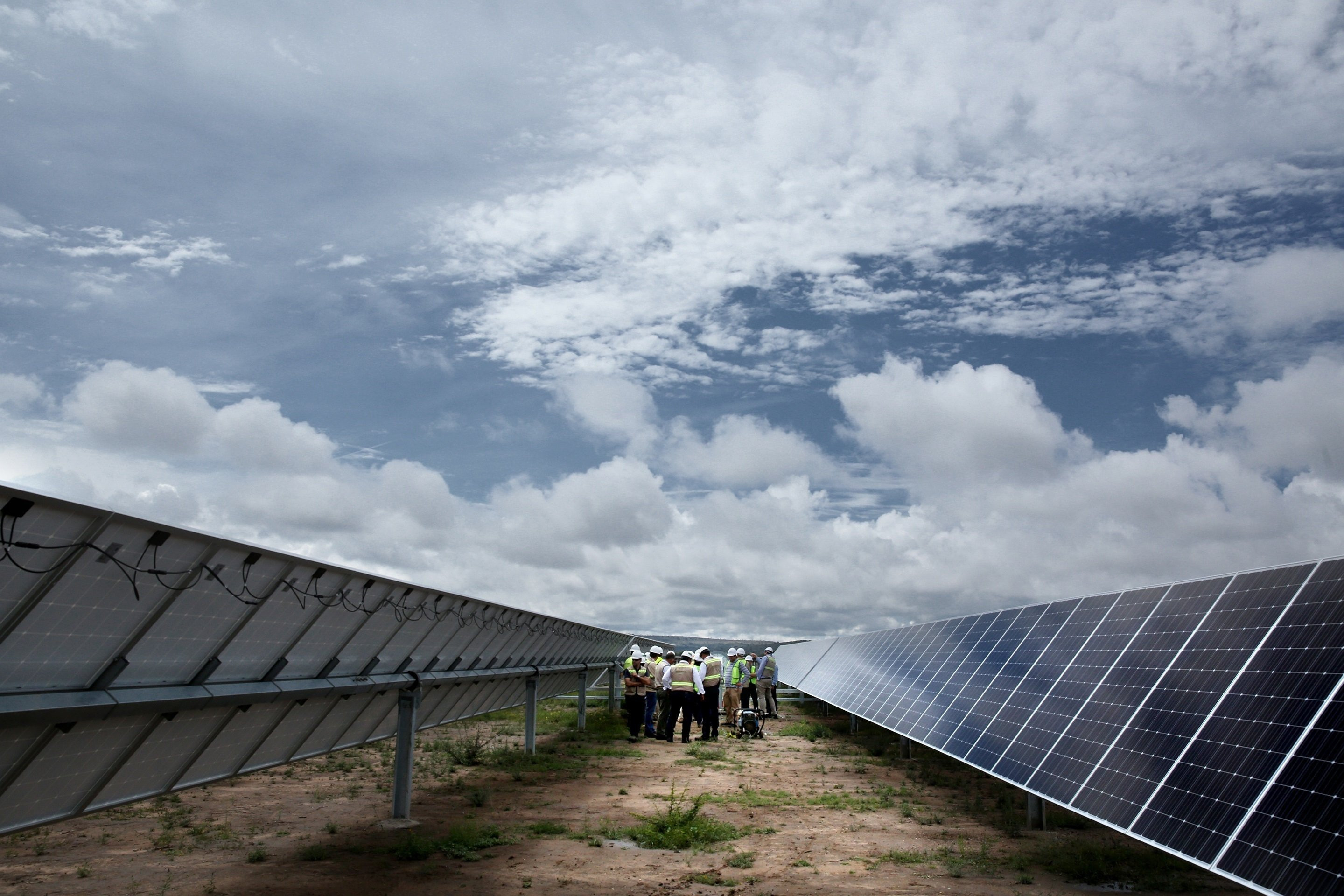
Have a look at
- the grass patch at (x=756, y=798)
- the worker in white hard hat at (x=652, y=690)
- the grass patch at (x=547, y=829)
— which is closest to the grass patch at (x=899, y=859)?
the grass patch at (x=756, y=798)

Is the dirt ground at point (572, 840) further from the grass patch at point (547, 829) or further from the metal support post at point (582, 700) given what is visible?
the metal support post at point (582, 700)

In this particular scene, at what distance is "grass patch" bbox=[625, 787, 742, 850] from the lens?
12234 millimetres

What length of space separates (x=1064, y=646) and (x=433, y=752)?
13.9 metres

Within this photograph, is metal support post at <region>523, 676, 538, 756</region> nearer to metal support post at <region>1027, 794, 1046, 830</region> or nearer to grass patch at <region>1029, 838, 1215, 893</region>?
metal support post at <region>1027, 794, 1046, 830</region>

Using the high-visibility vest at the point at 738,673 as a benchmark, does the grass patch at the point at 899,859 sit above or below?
below

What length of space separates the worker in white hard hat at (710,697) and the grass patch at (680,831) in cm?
1199

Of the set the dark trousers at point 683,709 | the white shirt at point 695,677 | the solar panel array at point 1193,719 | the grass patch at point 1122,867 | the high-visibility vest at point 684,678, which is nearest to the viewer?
the solar panel array at point 1193,719

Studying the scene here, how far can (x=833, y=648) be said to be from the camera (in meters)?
40.7

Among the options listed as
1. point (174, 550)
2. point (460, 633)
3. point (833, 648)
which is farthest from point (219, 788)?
point (833, 648)

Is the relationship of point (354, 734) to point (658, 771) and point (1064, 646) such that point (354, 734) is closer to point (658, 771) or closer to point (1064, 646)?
point (658, 771)

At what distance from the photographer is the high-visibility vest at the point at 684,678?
2503cm

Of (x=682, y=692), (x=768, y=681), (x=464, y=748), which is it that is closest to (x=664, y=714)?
(x=682, y=692)

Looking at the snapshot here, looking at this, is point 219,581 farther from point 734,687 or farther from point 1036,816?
point 734,687

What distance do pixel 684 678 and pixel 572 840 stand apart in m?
12.7
